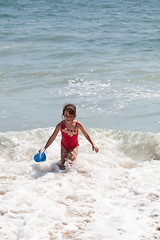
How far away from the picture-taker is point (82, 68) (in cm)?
1194

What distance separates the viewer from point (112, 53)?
1387 cm

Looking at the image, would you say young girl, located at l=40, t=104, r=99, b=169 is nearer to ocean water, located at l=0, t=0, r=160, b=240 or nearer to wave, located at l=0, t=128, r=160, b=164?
ocean water, located at l=0, t=0, r=160, b=240

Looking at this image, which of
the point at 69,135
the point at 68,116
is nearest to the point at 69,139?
the point at 69,135

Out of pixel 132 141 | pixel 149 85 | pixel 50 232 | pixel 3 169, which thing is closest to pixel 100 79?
pixel 149 85

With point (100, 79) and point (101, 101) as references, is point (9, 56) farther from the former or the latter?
point (101, 101)

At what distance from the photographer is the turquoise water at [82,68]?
25.8ft

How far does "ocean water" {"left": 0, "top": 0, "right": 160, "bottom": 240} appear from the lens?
3689 mm

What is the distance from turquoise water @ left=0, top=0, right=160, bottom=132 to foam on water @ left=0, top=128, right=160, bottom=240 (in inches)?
47.1

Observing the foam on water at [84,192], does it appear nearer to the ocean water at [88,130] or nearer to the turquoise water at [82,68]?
the ocean water at [88,130]

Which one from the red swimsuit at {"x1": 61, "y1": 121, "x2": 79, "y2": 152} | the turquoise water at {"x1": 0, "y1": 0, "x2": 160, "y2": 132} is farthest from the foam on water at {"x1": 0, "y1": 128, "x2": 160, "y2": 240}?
the turquoise water at {"x1": 0, "y1": 0, "x2": 160, "y2": 132}

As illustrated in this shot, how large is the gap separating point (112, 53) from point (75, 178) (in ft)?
32.2

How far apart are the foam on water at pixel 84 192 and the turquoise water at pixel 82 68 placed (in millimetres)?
1196

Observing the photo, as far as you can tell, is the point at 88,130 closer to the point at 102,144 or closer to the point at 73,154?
the point at 102,144

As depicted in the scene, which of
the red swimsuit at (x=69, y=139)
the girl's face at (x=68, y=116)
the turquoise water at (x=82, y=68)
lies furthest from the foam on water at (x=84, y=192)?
the turquoise water at (x=82, y=68)
